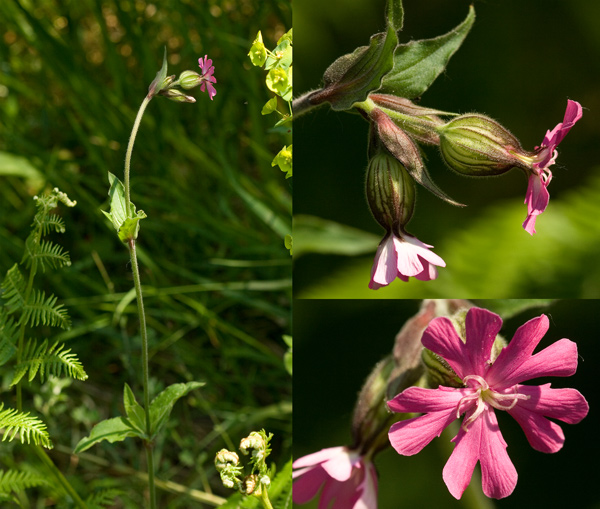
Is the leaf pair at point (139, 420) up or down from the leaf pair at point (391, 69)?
down

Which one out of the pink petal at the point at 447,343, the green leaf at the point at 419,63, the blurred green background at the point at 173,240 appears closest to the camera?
the pink petal at the point at 447,343

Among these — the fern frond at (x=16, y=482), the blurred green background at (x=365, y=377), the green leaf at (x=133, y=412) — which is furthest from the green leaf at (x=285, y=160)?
the fern frond at (x=16, y=482)

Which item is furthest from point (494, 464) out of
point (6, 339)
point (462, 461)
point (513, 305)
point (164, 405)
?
point (6, 339)

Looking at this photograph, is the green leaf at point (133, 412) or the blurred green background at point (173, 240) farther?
the blurred green background at point (173, 240)

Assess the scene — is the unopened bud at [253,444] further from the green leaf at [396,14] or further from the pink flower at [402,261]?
the green leaf at [396,14]

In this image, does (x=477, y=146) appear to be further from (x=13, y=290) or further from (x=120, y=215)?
(x=13, y=290)

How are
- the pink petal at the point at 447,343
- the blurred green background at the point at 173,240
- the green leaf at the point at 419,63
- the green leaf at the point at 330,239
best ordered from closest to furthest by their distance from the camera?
the pink petal at the point at 447,343 → the green leaf at the point at 419,63 → the green leaf at the point at 330,239 → the blurred green background at the point at 173,240

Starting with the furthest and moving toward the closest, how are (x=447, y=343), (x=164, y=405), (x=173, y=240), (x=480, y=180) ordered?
(x=173, y=240), (x=480, y=180), (x=164, y=405), (x=447, y=343)
